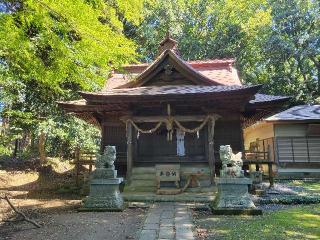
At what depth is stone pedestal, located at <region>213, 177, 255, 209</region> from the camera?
352 inches

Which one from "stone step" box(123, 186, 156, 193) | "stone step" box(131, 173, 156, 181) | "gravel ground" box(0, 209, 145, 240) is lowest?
"gravel ground" box(0, 209, 145, 240)

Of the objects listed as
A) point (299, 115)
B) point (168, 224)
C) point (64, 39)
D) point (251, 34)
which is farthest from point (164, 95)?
point (251, 34)

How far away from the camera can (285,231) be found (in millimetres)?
6832

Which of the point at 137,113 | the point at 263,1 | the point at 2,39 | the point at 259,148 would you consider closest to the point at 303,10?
the point at 263,1

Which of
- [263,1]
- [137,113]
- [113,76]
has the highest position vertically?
[263,1]

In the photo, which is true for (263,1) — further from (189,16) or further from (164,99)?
(164,99)

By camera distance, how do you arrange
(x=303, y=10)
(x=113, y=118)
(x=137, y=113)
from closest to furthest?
(x=137, y=113)
(x=113, y=118)
(x=303, y=10)

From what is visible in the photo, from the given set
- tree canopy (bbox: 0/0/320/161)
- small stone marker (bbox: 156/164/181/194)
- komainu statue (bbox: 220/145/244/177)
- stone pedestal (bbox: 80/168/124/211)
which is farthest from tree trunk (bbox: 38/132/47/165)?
komainu statue (bbox: 220/145/244/177)

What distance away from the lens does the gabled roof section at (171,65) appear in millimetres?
14938

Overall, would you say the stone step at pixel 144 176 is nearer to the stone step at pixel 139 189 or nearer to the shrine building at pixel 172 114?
the shrine building at pixel 172 114

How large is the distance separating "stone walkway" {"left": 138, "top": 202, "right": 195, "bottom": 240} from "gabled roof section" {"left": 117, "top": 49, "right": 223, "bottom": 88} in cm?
674

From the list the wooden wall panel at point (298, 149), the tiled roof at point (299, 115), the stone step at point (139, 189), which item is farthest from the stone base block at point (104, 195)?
the wooden wall panel at point (298, 149)

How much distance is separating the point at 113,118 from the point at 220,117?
16.7ft

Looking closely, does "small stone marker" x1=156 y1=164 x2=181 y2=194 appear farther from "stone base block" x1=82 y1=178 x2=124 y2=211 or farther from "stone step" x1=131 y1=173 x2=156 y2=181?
"stone base block" x1=82 y1=178 x2=124 y2=211
